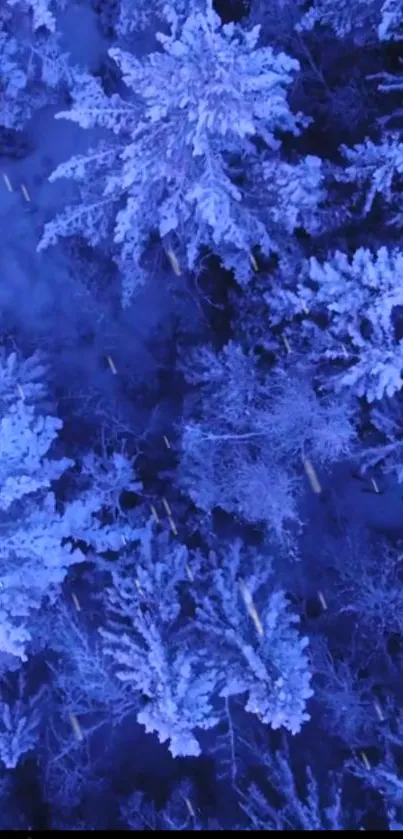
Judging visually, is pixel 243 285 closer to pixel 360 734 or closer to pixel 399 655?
pixel 399 655

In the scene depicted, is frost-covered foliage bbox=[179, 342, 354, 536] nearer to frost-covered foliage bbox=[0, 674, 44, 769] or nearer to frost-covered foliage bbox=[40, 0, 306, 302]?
frost-covered foliage bbox=[40, 0, 306, 302]

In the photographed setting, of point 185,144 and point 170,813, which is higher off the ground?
point 185,144

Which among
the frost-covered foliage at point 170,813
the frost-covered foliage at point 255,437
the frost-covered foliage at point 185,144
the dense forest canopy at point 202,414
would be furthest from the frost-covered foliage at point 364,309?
the frost-covered foliage at point 170,813

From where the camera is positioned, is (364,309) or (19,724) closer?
(364,309)

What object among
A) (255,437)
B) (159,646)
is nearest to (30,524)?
(159,646)

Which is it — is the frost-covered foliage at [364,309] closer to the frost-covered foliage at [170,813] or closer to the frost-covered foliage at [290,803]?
the frost-covered foliage at [290,803]

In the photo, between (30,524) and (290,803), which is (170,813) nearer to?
(290,803)

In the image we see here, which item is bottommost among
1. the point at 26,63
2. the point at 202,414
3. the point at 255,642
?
the point at 255,642
